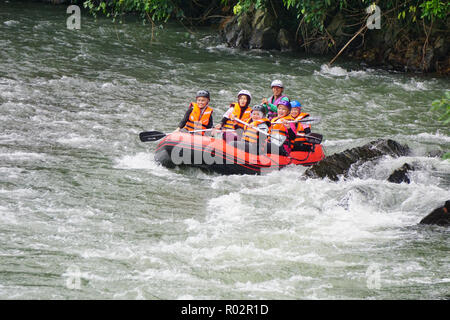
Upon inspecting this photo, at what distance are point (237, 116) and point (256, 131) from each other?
679 millimetres

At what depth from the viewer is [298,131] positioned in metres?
10.5

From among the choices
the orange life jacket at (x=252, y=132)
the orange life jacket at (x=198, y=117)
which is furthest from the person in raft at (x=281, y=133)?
the orange life jacket at (x=198, y=117)

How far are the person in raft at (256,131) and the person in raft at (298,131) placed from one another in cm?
51

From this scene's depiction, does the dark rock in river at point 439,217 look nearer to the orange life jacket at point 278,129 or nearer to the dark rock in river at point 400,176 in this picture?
the dark rock in river at point 400,176

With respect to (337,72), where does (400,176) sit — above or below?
below

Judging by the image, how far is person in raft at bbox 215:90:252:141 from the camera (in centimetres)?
1047

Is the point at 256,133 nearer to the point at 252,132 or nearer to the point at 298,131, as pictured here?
the point at 252,132

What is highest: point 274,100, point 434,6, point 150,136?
point 434,6

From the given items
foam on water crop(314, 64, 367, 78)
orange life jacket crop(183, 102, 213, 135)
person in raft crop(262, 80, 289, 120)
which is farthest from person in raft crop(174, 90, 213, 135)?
foam on water crop(314, 64, 367, 78)

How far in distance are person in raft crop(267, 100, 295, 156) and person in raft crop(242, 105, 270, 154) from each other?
0.13m

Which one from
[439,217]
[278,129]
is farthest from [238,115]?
[439,217]

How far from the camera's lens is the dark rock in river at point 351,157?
9.54 meters
